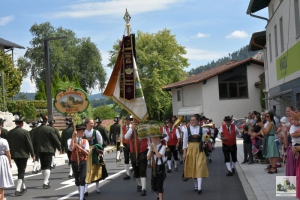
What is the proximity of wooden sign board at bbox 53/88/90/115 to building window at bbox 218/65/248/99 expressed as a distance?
1474 inches

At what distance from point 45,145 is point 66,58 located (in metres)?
56.6

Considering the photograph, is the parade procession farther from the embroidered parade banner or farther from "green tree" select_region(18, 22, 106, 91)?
"green tree" select_region(18, 22, 106, 91)

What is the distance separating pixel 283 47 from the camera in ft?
63.7

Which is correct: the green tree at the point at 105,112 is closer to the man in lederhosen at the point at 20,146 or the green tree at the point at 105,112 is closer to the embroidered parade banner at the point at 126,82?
the embroidered parade banner at the point at 126,82

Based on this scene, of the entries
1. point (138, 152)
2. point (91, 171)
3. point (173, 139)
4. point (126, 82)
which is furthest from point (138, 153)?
point (173, 139)

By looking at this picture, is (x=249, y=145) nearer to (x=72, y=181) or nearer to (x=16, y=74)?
(x=72, y=181)

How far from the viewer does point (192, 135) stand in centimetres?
1162

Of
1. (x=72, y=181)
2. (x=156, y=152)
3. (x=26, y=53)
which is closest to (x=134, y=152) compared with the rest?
(x=156, y=152)

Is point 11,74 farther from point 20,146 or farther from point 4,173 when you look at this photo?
point 4,173

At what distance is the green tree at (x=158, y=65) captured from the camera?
62094mm

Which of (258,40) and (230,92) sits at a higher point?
(258,40)

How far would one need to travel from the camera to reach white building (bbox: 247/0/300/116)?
16.5 m

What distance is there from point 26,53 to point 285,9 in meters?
55.8
